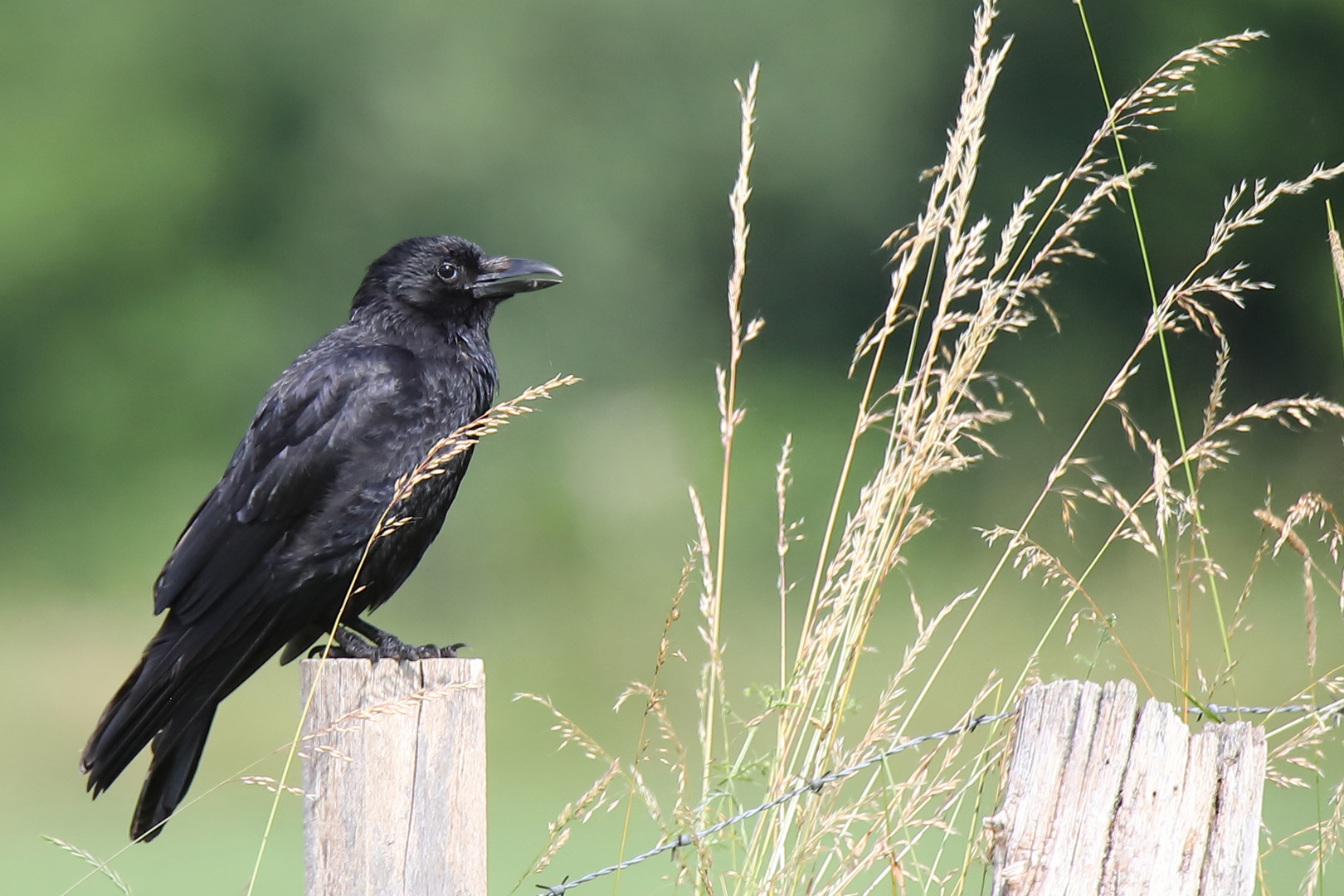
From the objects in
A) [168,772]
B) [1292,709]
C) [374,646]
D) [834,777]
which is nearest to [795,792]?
[834,777]

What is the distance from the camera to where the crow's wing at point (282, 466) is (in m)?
2.95

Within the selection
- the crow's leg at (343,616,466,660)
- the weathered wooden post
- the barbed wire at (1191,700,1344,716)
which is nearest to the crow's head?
the crow's leg at (343,616,466,660)

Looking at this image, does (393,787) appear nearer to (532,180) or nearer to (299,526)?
(299,526)

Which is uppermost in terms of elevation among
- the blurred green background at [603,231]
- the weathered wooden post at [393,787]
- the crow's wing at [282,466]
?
the blurred green background at [603,231]

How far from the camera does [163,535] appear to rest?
12.1m

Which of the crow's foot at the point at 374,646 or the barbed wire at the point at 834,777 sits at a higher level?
the crow's foot at the point at 374,646

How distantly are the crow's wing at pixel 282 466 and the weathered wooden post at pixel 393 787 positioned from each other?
1147 millimetres

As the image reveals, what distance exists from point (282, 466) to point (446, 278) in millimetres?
764

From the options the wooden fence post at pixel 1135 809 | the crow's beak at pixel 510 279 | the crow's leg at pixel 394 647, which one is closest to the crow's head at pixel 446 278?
the crow's beak at pixel 510 279

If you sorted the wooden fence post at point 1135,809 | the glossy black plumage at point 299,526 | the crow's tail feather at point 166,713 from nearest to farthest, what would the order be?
the wooden fence post at point 1135,809 < the crow's tail feather at point 166,713 < the glossy black plumage at point 299,526

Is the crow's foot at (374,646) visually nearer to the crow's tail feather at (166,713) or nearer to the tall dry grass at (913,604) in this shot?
the crow's tail feather at (166,713)

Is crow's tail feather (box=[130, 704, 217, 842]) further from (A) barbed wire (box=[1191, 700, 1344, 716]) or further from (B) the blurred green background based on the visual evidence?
(B) the blurred green background

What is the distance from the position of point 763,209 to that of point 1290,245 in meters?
4.34

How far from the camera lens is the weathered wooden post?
5.81ft
